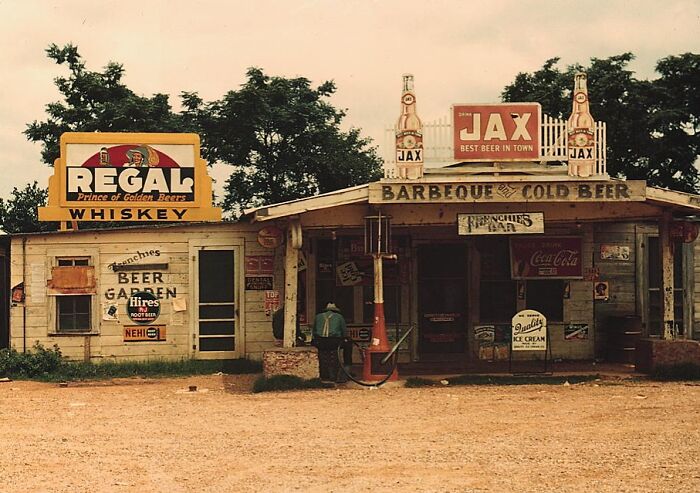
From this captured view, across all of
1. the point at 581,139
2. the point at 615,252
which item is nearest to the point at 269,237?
the point at 581,139

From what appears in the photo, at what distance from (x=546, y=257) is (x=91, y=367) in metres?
9.02

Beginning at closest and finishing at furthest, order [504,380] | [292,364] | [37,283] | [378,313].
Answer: [292,364], [378,313], [504,380], [37,283]

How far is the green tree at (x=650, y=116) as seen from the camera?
33156 millimetres

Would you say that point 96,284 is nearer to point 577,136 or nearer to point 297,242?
point 297,242

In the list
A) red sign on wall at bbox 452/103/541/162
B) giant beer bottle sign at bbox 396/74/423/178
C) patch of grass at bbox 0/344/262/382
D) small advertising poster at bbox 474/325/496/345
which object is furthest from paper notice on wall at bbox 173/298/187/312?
red sign on wall at bbox 452/103/541/162

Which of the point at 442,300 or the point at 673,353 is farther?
the point at 442,300

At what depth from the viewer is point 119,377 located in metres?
17.0

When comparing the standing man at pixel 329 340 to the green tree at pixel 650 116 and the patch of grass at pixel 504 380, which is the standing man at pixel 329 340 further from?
the green tree at pixel 650 116

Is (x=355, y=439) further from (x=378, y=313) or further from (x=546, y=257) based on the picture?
(x=546, y=257)

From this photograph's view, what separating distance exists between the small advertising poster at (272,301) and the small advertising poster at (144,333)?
2035 mm

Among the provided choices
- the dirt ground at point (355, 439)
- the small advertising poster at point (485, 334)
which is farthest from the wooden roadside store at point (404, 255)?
the dirt ground at point (355, 439)

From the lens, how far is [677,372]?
51.9ft

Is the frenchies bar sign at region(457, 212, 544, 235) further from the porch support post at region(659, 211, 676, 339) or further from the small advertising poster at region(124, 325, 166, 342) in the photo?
the small advertising poster at region(124, 325, 166, 342)

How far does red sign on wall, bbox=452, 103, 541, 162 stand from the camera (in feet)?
49.8
